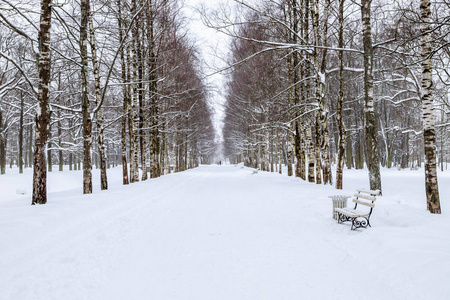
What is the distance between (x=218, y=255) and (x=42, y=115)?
728cm

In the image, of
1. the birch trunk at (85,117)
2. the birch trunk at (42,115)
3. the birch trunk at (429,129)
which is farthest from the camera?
the birch trunk at (85,117)

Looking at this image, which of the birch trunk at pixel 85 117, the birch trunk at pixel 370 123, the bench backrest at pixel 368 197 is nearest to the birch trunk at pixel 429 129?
the bench backrest at pixel 368 197

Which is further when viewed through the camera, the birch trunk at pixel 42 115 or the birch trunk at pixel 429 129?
the birch trunk at pixel 42 115

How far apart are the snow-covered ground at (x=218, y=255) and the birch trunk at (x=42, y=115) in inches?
37.3

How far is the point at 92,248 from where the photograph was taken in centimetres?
509

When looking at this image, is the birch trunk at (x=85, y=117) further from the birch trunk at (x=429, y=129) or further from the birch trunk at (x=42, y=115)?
the birch trunk at (x=429, y=129)

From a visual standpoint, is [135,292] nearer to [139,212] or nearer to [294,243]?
[294,243]

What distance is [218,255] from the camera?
4738mm

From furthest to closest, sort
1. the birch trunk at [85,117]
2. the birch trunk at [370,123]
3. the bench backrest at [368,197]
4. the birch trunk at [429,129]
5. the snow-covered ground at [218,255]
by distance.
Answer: the birch trunk at [85,117]
the birch trunk at [370,123]
the birch trunk at [429,129]
the bench backrest at [368,197]
the snow-covered ground at [218,255]

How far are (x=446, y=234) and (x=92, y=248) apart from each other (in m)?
6.53

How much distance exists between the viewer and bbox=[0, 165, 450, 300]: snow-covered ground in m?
3.54

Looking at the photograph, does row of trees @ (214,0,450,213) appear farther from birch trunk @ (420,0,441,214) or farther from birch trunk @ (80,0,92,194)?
birch trunk @ (80,0,92,194)

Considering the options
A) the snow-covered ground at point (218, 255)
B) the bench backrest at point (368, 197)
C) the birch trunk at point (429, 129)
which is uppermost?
the birch trunk at point (429, 129)

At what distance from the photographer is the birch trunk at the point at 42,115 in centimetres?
852
